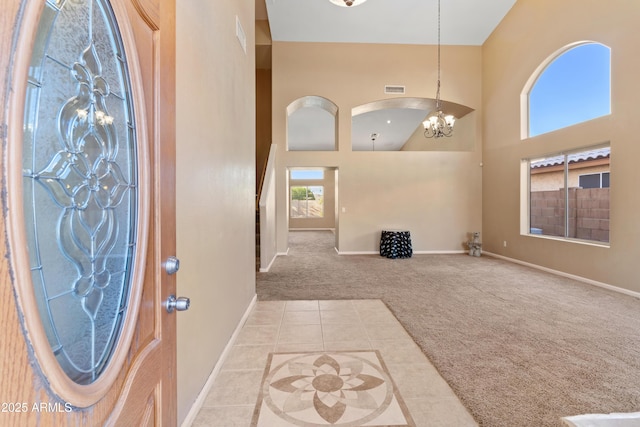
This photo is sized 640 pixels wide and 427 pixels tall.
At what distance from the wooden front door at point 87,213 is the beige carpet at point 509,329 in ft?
6.25

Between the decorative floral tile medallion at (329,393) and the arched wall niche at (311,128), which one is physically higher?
the arched wall niche at (311,128)

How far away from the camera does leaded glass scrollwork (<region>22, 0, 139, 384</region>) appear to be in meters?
0.48

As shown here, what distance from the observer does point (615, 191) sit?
4059 millimetres

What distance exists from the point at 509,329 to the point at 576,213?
136 inches

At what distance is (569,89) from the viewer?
16.2ft

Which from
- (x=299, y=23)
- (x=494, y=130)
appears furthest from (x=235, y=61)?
(x=494, y=130)

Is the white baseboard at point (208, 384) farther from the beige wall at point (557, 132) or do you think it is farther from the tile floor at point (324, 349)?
the beige wall at point (557, 132)

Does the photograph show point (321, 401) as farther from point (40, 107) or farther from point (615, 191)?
point (615, 191)

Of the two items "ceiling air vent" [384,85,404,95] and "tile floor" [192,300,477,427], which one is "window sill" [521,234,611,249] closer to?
"tile floor" [192,300,477,427]

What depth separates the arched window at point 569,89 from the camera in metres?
4.36

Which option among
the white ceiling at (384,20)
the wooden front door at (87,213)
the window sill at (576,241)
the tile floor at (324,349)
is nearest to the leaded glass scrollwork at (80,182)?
the wooden front door at (87,213)

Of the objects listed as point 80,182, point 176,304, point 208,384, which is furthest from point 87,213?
point 208,384

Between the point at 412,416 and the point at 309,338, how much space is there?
1.18 meters

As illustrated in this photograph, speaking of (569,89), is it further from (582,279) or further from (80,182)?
(80,182)
